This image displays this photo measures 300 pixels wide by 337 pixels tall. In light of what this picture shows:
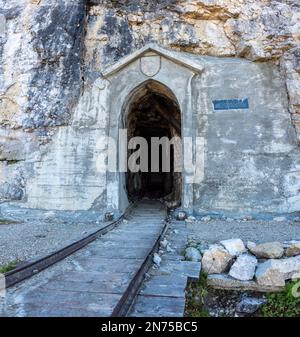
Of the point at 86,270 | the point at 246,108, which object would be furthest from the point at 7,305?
the point at 246,108

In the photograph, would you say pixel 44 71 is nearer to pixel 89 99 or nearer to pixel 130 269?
pixel 89 99

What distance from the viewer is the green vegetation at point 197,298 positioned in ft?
12.5

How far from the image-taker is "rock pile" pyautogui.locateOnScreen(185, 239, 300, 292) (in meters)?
4.05

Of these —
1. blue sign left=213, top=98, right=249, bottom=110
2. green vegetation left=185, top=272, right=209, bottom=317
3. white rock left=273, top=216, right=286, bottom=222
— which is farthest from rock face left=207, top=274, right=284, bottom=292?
blue sign left=213, top=98, right=249, bottom=110

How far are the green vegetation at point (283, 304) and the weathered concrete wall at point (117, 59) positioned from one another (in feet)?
13.8

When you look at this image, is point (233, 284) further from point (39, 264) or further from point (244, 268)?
point (39, 264)

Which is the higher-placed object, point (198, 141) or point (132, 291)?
point (198, 141)

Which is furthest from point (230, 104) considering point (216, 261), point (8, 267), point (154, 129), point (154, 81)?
point (154, 129)

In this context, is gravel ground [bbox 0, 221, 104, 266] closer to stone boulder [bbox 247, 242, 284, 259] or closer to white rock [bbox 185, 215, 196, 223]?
white rock [bbox 185, 215, 196, 223]

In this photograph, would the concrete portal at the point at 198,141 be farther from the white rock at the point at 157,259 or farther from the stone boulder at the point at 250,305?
the stone boulder at the point at 250,305

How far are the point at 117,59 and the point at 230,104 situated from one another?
3.51 metres

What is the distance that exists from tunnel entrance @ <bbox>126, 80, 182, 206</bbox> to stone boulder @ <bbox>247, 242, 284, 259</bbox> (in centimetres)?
571

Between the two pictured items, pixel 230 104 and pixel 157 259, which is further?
pixel 230 104

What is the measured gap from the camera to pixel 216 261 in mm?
4512
